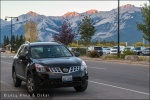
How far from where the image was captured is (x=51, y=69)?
10562mm

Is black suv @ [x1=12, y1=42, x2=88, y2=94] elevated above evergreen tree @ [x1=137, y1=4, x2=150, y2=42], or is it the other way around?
evergreen tree @ [x1=137, y1=4, x2=150, y2=42]

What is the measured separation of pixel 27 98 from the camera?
10.5 meters

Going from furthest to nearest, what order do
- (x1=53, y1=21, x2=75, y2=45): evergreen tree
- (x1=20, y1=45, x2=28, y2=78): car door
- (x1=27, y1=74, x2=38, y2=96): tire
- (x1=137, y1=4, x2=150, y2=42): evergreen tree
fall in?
(x1=53, y1=21, x2=75, y2=45): evergreen tree
(x1=137, y1=4, x2=150, y2=42): evergreen tree
(x1=20, y1=45, x2=28, y2=78): car door
(x1=27, y1=74, x2=38, y2=96): tire

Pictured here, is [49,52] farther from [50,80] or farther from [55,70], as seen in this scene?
[50,80]

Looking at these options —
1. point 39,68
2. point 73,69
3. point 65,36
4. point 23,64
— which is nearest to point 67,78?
point 73,69

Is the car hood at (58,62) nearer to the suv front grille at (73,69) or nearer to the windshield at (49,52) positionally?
the suv front grille at (73,69)

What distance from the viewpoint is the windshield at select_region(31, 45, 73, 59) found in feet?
38.2

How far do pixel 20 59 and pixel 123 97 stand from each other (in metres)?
3.87

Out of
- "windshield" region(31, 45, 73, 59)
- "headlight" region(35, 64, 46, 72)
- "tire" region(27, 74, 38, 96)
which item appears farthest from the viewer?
"windshield" region(31, 45, 73, 59)

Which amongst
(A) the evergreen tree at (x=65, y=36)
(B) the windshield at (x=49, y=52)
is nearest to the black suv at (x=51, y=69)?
(B) the windshield at (x=49, y=52)

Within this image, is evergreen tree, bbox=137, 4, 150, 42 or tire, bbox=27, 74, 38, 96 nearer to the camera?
tire, bbox=27, 74, 38, 96

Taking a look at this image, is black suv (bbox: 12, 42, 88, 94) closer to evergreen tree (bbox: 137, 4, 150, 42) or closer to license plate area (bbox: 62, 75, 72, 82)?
license plate area (bbox: 62, 75, 72, 82)

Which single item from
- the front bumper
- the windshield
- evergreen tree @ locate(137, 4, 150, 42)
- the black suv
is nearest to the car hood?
the black suv

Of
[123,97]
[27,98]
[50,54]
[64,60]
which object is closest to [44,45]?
[50,54]
